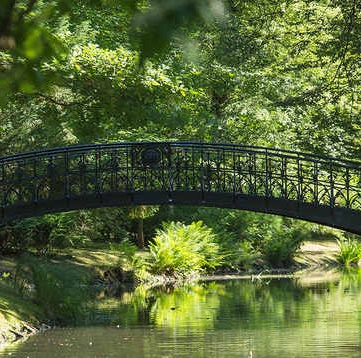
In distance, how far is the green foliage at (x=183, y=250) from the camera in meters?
22.5

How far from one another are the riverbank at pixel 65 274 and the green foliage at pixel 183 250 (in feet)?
1.70

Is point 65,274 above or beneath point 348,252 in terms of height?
beneath

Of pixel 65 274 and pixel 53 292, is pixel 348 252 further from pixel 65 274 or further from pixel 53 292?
pixel 53 292

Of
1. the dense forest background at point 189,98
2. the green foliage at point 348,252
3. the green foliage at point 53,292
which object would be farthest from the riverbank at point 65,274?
the dense forest background at point 189,98

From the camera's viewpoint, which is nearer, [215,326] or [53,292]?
[215,326]

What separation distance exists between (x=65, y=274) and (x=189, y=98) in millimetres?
9320

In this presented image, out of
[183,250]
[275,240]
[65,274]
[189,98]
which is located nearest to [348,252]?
[275,240]

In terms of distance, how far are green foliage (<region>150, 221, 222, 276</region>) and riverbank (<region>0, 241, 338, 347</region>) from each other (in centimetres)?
52

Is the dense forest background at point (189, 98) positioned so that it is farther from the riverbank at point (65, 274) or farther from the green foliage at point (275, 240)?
the riverbank at point (65, 274)

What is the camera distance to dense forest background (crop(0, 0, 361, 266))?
18.0m

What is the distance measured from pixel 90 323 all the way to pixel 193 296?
4605mm

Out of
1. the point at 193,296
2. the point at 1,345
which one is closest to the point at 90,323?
the point at 1,345

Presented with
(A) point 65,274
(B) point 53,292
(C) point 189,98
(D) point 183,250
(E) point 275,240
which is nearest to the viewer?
(B) point 53,292

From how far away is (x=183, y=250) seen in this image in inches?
896
